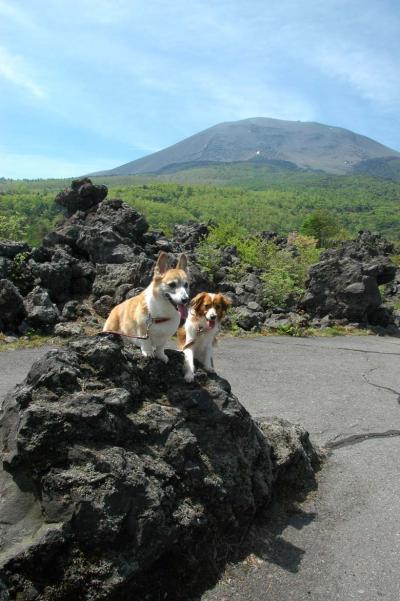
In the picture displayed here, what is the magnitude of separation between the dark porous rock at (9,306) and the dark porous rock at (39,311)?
29cm

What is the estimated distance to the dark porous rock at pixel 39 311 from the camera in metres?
13.9

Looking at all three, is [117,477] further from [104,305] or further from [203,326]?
[104,305]

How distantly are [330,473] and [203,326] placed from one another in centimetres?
308

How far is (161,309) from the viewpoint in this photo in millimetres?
5422

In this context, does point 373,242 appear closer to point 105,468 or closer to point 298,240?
point 298,240

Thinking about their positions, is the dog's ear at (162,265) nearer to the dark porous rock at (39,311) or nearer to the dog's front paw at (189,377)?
the dog's front paw at (189,377)

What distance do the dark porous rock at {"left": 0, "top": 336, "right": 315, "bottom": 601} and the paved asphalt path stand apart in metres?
0.54

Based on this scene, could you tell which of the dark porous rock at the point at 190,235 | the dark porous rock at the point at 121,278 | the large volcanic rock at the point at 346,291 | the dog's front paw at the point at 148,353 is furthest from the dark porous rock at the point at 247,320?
the dark porous rock at the point at 190,235

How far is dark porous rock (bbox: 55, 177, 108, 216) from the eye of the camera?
25.0 m

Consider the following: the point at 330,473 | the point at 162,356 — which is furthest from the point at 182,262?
the point at 330,473

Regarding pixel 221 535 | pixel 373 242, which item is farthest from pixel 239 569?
pixel 373 242

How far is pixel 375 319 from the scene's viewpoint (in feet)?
64.7

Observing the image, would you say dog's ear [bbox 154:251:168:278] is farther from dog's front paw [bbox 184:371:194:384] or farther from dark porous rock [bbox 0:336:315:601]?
dog's front paw [bbox 184:371:194:384]

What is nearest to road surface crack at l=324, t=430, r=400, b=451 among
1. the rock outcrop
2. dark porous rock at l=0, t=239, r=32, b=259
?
the rock outcrop
